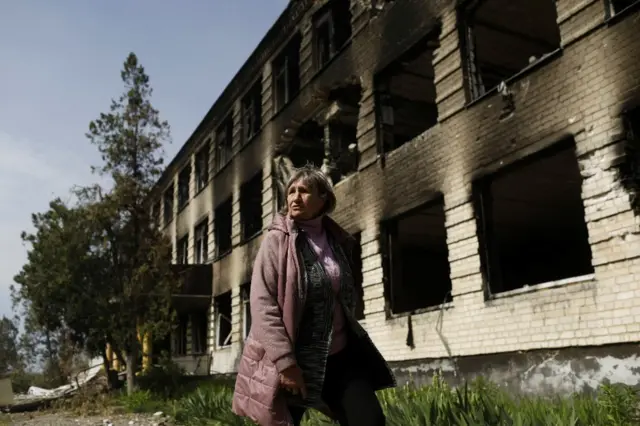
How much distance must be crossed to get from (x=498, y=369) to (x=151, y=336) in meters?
10.3

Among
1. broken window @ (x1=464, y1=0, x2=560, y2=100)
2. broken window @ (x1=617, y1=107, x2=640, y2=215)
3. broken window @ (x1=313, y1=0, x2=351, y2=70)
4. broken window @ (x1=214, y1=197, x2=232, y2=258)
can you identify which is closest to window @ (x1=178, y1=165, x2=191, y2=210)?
broken window @ (x1=214, y1=197, x2=232, y2=258)

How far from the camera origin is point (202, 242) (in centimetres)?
2330

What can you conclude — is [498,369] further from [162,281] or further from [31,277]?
[31,277]

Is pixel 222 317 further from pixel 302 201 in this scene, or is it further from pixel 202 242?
A: pixel 302 201

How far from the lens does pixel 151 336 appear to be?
15.6 metres

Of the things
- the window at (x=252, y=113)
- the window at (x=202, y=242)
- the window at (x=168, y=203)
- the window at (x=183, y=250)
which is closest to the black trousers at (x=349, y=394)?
the window at (x=252, y=113)

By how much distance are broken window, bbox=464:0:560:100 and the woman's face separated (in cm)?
695

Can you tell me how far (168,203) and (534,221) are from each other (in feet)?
65.5

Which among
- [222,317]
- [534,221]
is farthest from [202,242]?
[534,221]

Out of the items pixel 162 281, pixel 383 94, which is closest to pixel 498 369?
pixel 383 94

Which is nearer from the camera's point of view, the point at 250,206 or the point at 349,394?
the point at 349,394

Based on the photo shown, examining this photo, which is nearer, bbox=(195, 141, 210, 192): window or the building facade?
the building facade

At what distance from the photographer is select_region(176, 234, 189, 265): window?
25620mm

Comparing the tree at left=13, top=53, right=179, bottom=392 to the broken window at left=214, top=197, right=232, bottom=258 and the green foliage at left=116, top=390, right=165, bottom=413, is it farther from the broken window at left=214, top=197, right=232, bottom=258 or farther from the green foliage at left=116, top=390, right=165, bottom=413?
the broken window at left=214, top=197, right=232, bottom=258
